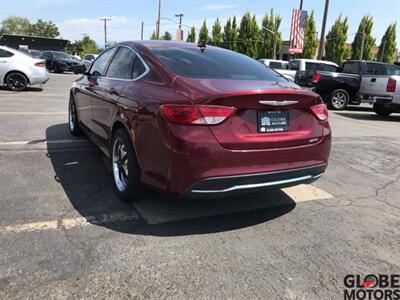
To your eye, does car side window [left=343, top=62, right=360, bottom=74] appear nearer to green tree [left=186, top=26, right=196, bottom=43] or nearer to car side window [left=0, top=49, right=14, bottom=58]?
car side window [left=0, top=49, right=14, bottom=58]

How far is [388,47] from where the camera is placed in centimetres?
5669

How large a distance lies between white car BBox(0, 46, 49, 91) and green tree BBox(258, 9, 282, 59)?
44.0 m

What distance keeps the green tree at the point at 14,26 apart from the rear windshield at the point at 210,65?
130 m

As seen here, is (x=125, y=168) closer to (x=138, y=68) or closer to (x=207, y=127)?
(x=138, y=68)

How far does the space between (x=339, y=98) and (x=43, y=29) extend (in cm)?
Result: 12077

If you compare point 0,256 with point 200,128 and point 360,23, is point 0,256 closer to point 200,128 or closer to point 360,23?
point 200,128

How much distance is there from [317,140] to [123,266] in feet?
6.96

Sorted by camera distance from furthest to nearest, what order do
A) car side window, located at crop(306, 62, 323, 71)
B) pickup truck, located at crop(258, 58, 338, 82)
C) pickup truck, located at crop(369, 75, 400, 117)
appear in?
car side window, located at crop(306, 62, 323, 71) < pickup truck, located at crop(258, 58, 338, 82) < pickup truck, located at crop(369, 75, 400, 117)

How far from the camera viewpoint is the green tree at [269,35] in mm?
55656

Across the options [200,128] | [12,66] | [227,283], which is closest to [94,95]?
[200,128]

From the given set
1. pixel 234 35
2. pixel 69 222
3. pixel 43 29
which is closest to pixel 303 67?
pixel 69 222

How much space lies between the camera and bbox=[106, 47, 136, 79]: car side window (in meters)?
4.57

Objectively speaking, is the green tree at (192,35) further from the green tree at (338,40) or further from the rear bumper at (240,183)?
the rear bumper at (240,183)

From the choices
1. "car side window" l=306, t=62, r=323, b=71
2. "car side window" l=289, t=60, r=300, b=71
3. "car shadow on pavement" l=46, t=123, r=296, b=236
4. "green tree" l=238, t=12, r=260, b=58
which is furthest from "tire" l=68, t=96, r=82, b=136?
"green tree" l=238, t=12, r=260, b=58
